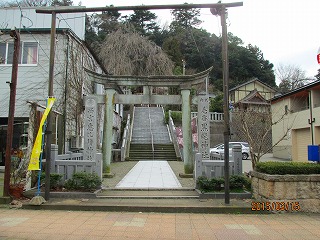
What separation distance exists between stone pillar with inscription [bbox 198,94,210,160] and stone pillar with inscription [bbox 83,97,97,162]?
455 centimetres

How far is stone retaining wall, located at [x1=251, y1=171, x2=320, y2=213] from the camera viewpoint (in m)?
7.23

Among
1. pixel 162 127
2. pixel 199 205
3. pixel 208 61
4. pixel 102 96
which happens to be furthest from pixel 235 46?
pixel 199 205

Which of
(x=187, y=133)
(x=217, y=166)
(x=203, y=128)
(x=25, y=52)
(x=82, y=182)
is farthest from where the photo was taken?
(x=25, y=52)

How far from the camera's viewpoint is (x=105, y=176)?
39.7 ft

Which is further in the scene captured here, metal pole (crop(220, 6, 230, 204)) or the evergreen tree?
the evergreen tree

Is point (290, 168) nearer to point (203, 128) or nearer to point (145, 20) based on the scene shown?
point (203, 128)

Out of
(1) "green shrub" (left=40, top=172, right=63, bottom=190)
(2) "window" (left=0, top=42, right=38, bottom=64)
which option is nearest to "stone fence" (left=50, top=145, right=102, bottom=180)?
(1) "green shrub" (left=40, top=172, right=63, bottom=190)

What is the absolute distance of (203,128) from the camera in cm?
1193

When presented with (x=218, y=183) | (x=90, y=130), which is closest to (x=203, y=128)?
(x=218, y=183)

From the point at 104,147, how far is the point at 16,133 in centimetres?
624

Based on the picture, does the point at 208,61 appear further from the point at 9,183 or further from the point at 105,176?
the point at 9,183

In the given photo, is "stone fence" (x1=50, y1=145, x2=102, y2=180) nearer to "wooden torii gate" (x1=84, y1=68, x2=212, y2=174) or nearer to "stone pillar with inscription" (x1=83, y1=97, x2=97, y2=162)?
"stone pillar with inscription" (x1=83, y1=97, x2=97, y2=162)

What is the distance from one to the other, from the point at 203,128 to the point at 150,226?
6.52 m
